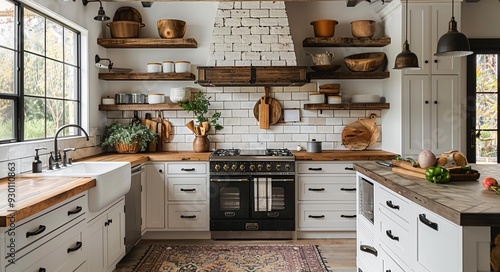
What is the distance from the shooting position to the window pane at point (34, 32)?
350cm

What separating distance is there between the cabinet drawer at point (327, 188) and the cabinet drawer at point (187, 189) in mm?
1153

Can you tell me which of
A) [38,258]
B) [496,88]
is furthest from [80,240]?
[496,88]

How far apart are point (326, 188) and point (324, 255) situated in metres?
0.82

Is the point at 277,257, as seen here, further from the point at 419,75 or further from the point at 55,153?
the point at 419,75

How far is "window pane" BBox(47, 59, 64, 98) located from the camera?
3952mm

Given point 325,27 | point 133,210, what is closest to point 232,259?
point 133,210

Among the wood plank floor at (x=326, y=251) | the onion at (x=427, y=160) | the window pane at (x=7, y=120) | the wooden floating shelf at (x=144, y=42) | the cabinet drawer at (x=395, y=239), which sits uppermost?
the wooden floating shelf at (x=144, y=42)

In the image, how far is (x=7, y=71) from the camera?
10.6ft

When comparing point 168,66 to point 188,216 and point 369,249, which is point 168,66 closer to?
point 188,216

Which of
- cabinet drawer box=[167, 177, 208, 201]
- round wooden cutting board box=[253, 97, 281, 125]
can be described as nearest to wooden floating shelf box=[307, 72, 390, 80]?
A: round wooden cutting board box=[253, 97, 281, 125]

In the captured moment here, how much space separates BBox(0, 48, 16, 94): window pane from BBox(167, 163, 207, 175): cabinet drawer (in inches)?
73.9

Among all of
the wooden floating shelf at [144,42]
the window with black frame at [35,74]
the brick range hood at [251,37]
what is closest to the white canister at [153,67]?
the wooden floating shelf at [144,42]

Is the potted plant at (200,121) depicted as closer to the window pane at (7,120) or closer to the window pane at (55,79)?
the window pane at (55,79)

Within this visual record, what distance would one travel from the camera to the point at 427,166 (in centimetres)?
265
